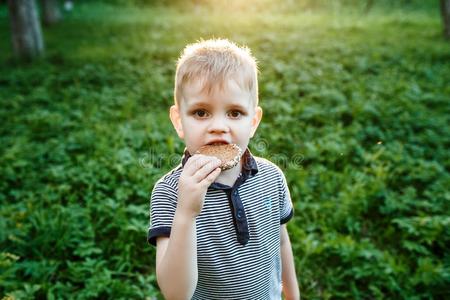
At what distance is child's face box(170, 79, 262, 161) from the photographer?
63.9 inches

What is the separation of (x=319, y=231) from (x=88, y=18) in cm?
1551

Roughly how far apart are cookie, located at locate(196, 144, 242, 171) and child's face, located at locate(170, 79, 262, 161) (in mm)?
29

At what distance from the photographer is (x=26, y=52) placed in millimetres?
9656

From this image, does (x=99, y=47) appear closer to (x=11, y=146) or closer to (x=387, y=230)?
(x=11, y=146)

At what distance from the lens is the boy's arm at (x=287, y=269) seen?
6.77 ft

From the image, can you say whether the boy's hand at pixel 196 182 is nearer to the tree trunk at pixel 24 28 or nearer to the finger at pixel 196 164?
the finger at pixel 196 164

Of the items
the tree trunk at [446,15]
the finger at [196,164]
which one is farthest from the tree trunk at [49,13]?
the finger at [196,164]

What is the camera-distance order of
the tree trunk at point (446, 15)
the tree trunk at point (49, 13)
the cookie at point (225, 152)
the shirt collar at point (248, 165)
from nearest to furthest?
the cookie at point (225, 152), the shirt collar at point (248, 165), the tree trunk at point (446, 15), the tree trunk at point (49, 13)

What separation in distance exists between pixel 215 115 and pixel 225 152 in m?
0.14

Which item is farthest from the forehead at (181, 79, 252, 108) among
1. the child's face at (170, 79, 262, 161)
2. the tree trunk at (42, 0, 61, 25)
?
the tree trunk at (42, 0, 61, 25)

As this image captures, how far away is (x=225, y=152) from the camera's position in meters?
1.59

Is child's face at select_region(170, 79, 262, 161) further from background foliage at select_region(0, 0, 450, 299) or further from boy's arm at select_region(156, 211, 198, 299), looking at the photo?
background foliage at select_region(0, 0, 450, 299)

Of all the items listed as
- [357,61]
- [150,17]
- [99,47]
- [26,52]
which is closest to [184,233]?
[357,61]

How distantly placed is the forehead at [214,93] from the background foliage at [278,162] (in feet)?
6.42
